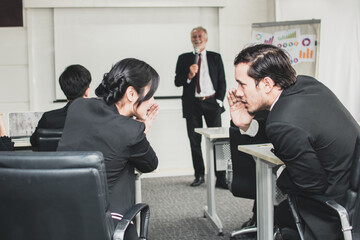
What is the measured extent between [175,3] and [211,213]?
2972mm

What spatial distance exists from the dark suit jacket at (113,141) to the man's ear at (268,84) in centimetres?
54

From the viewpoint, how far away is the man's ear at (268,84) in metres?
1.61

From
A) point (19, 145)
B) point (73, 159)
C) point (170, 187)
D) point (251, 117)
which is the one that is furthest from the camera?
point (170, 187)

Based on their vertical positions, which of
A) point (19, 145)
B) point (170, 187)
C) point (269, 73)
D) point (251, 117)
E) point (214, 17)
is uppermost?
point (214, 17)

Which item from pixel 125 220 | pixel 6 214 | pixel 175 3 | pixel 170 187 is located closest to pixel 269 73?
pixel 125 220

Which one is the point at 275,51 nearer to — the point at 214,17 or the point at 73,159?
the point at 73,159

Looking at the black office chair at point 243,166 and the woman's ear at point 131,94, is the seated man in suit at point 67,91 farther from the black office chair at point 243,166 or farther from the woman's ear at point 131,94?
the woman's ear at point 131,94

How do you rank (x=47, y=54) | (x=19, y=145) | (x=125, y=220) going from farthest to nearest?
(x=47, y=54), (x=19, y=145), (x=125, y=220)

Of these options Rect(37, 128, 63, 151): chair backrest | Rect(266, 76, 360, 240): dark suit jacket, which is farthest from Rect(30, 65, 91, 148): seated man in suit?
Rect(266, 76, 360, 240): dark suit jacket

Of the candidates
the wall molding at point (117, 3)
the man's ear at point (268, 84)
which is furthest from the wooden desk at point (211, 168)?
the wall molding at point (117, 3)

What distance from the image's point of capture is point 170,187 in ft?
14.5

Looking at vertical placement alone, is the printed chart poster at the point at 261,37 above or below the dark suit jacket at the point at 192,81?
above

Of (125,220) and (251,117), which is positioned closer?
(125,220)

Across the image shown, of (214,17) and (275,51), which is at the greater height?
(214,17)
